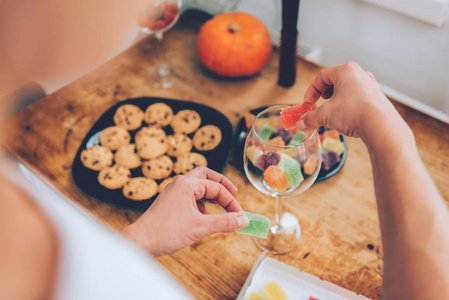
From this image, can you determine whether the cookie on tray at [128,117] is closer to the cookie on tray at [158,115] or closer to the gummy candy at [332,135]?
the cookie on tray at [158,115]

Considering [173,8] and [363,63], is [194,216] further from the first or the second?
[363,63]

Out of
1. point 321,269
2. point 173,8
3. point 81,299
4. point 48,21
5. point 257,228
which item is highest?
point 48,21

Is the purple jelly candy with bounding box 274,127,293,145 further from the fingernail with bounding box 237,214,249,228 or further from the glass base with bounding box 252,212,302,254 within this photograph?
the fingernail with bounding box 237,214,249,228

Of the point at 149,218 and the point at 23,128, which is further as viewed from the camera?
the point at 23,128

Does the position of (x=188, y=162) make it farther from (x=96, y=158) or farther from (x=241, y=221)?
(x=241, y=221)

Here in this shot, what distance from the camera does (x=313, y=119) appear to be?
63 cm

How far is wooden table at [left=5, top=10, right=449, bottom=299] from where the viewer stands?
772 millimetres

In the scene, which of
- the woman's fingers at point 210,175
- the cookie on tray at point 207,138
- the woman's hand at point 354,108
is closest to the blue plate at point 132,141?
the cookie on tray at point 207,138

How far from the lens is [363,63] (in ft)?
4.62

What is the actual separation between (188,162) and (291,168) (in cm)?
37

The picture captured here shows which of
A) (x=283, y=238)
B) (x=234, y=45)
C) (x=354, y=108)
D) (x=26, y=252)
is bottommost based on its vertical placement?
(x=283, y=238)

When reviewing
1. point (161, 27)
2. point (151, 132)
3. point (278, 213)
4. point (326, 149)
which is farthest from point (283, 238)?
point (161, 27)

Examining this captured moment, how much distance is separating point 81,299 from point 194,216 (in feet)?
1.19

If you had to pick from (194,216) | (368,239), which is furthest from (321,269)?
(194,216)
